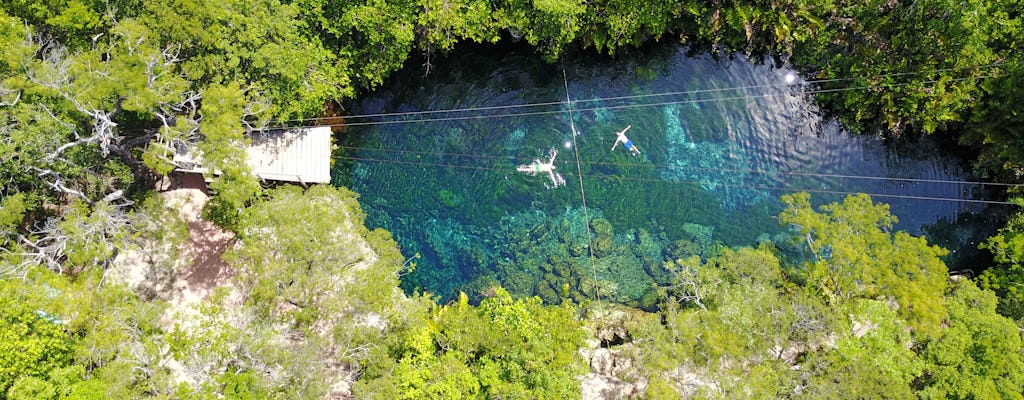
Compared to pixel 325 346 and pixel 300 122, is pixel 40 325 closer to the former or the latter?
pixel 325 346


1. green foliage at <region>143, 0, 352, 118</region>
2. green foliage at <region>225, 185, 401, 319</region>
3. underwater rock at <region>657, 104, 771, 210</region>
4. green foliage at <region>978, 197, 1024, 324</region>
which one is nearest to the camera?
green foliage at <region>143, 0, 352, 118</region>

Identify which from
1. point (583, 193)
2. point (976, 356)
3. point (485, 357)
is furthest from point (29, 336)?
point (976, 356)

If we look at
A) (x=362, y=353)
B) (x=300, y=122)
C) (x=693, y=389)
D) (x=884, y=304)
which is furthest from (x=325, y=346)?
(x=884, y=304)

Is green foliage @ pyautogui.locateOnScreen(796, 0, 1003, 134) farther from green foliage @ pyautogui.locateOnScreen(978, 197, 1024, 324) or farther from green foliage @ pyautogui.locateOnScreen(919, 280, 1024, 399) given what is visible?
green foliage @ pyautogui.locateOnScreen(919, 280, 1024, 399)

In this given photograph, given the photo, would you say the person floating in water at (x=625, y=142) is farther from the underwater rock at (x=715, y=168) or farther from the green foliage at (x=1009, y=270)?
the green foliage at (x=1009, y=270)

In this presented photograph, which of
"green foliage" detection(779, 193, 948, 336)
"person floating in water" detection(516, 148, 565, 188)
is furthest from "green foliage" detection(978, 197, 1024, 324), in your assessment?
"person floating in water" detection(516, 148, 565, 188)

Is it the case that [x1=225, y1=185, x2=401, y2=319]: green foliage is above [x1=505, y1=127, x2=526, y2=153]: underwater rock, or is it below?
below

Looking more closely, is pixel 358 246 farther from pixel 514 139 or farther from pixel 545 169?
pixel 545 169
